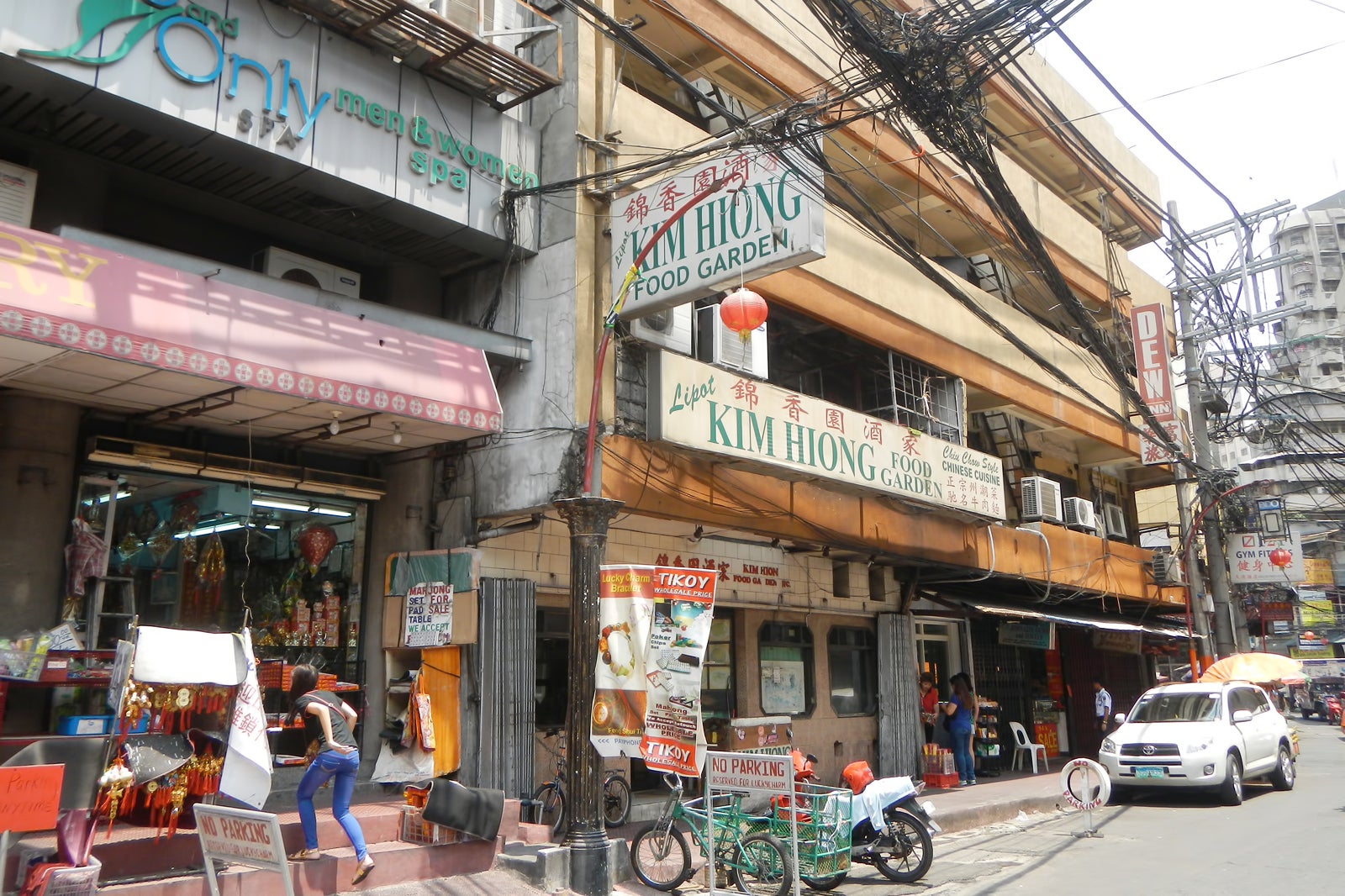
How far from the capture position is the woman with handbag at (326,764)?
7895 millimetres

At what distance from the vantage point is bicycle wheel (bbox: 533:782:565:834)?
34.5ft

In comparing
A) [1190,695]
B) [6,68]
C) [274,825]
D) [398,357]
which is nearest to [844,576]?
[1190,695]

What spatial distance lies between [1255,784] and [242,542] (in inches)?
677

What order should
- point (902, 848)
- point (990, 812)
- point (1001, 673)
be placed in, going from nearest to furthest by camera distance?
point (902, 848)
point (990, 812)
point (1001, 673)

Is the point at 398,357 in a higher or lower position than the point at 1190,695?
higher

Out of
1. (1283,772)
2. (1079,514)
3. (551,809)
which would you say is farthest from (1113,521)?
(551,809)

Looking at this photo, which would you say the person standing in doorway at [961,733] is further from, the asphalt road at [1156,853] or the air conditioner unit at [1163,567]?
the air conditioner unit at [1163,567]

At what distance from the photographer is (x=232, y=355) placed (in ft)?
27.3

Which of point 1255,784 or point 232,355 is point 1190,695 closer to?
point 1255,784

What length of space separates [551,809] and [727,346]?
5910mm

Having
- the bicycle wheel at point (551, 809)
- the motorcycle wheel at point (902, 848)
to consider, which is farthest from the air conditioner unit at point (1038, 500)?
the bicycle wheel at point (551, 809)

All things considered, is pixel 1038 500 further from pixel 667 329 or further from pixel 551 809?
pixel 551 809

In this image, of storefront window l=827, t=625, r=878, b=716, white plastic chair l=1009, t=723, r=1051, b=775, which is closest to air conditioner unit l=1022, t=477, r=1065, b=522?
white plastic chair l=1009, t=723, r=1051, b=775

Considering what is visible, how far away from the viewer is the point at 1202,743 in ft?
47.4
